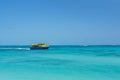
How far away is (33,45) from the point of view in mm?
52094

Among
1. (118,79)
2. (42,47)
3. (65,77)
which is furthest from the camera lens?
(42,47)

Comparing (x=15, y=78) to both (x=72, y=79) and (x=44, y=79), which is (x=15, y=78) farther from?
(x=72, y=79)

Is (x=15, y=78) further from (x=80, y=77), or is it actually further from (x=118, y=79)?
(x=118, y=79)

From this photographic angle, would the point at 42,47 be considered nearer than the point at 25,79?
No

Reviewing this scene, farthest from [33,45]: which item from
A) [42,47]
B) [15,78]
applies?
[15,78]

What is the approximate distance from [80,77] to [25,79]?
240 centimetres

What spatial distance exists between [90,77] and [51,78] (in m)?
1.71

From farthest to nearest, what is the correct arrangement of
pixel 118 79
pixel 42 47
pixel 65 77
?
pixel 42 47
pixel 65 77
pixel 118 79

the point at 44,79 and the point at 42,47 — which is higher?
the point at 42,47

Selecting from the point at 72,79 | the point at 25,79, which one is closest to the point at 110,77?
the point at 72,79

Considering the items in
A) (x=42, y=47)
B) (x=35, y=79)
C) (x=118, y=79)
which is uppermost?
(x=42, y=47)

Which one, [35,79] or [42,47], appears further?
[42,47]

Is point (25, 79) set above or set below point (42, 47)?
below

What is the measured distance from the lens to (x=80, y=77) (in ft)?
38.7
